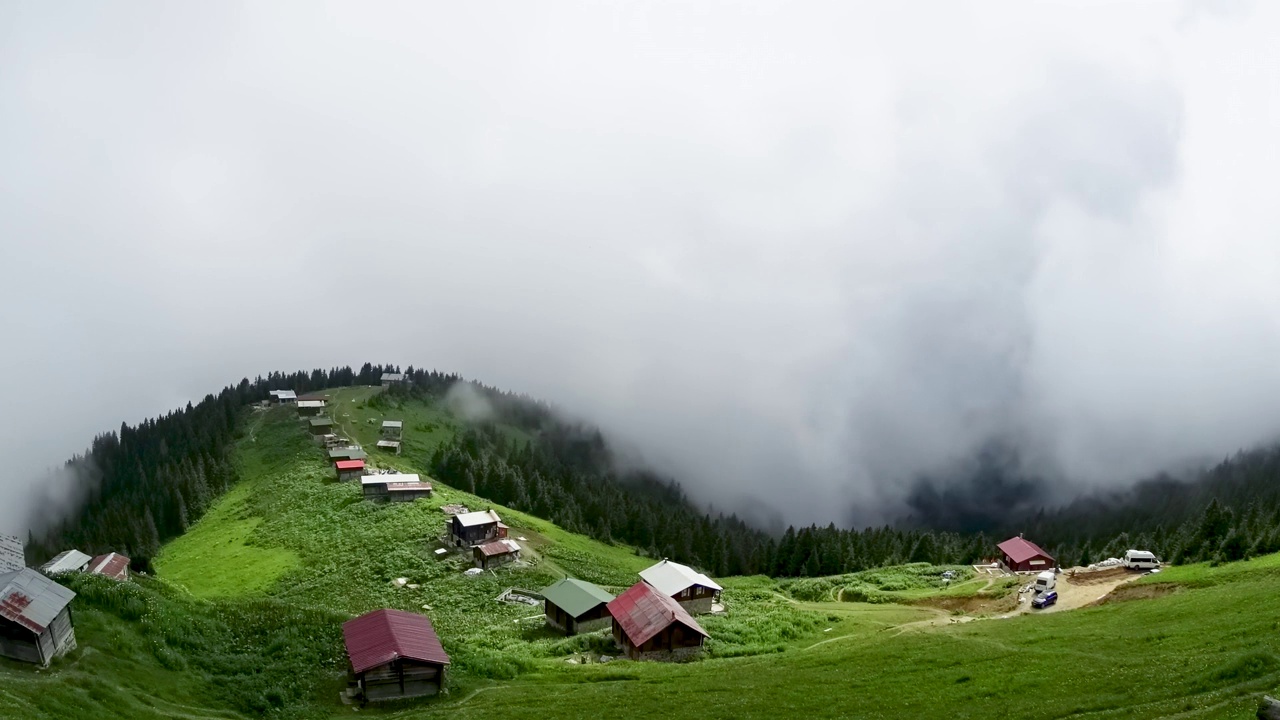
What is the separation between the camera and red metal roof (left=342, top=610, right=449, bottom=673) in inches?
1730

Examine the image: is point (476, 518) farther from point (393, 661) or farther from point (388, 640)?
point (393, 661)

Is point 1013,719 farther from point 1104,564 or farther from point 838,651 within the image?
point 1104,564

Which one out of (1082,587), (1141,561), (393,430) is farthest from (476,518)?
(393,430)

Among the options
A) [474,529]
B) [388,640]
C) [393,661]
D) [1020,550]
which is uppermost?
[388,640]

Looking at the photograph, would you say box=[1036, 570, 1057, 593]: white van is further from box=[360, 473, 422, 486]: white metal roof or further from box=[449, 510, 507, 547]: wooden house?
box=[360, 473, 422, 486]: white metal roof

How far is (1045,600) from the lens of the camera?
220ft

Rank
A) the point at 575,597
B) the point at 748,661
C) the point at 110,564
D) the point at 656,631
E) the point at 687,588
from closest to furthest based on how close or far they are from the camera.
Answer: the point at 748,661 < the point at 656,631 < the point at 575,597 < the point at 687,588 < the point at 110,564

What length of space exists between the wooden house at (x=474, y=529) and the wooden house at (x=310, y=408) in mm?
99232

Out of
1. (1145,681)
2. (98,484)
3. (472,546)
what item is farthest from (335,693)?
(98,484)

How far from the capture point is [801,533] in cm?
14025

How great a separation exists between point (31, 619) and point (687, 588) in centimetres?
5920

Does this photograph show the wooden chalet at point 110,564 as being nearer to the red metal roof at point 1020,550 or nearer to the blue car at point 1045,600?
the blue car at point 1045,600

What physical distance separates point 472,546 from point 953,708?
262 feet

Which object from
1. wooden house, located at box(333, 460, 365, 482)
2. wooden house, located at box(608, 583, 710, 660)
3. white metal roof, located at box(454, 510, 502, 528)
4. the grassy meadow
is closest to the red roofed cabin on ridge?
the grassy meadow
